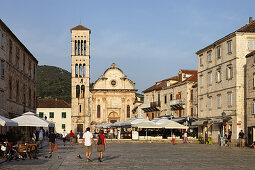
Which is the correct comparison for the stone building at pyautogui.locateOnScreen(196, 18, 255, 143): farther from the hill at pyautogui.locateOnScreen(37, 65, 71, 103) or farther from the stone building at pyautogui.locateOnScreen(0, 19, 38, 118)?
the hill at pyautogui.locateOnScreen(37, 65, 71, 103)

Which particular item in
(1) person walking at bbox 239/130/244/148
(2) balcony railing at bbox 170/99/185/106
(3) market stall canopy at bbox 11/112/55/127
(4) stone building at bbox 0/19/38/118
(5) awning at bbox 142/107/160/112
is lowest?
(1) person walking at bbox 239/130/244/148

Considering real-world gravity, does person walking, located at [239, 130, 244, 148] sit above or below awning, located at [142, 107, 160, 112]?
below

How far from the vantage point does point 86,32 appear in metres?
87.8

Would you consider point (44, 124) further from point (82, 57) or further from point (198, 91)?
point (82, 57)

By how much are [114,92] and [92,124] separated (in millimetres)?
7700

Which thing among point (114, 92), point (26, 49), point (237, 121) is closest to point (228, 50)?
point (237, 121)

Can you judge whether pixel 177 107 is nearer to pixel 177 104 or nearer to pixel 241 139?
pixel 177 104

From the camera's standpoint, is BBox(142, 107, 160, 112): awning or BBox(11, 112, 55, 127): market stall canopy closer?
BBox(11, 112, 55, 127): market stall canopy

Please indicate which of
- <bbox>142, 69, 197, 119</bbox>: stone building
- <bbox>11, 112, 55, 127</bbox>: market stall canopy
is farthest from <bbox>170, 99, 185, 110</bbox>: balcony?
<bbox>11, 112, 55, 127</bbox>: market stall canopy

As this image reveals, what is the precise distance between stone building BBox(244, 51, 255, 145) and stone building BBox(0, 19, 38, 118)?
2070 centimetres

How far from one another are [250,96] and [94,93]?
50696 mm

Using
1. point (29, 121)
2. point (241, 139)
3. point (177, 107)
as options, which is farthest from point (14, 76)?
point (177, 107)

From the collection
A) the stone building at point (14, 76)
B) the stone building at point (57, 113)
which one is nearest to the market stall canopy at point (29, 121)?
the stone building at point (14, 76)

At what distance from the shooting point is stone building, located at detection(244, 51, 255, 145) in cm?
3744
